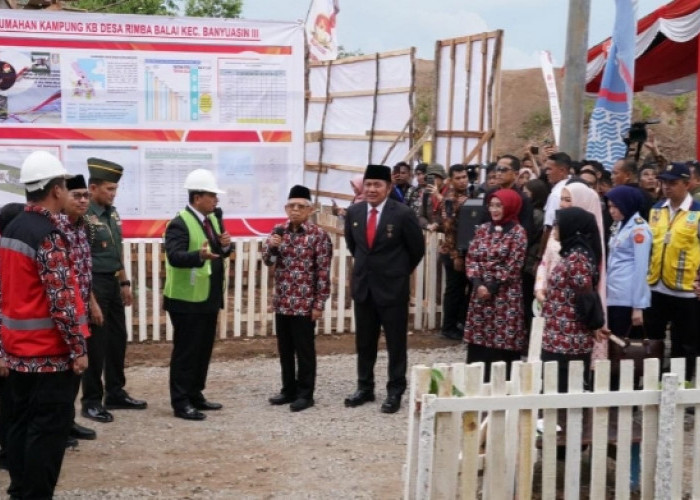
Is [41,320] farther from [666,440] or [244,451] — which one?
[666,440]

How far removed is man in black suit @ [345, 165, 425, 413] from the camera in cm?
824

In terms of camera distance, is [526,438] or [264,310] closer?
[526,438]

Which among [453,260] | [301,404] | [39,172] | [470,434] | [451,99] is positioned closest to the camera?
[470,434]

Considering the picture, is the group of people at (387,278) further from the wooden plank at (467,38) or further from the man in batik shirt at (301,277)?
the wooden plank at (467,38)

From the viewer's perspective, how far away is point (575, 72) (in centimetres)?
1170

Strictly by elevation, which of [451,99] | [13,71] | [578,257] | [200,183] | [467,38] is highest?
[467,38]

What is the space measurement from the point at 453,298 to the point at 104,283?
4.43 m

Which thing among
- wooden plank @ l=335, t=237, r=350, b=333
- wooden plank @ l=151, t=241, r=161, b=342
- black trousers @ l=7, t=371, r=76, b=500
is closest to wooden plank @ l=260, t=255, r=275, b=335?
wooden plank @ l=335, t=237, r=350, b=333

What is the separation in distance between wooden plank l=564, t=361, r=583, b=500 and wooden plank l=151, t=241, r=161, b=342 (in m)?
5.89

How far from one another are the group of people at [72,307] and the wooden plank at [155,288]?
7.11 feet

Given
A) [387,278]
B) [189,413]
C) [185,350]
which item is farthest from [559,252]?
[189,413]

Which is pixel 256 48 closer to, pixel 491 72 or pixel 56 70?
pixel 56 70

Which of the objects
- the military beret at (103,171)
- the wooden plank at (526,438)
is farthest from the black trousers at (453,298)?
the wooden plank at (526,438)

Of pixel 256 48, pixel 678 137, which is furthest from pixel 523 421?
pixel 678 137
